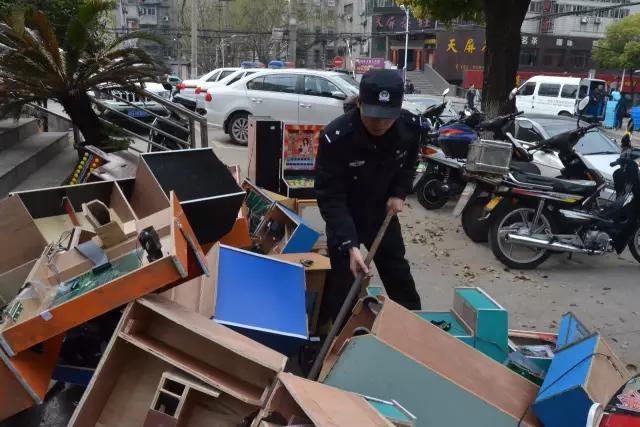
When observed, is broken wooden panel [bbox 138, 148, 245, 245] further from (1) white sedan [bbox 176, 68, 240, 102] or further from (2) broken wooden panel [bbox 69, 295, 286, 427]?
(1) white sedan [bbox 176, 68, 240, 102]

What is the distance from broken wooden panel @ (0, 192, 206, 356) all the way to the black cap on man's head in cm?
112

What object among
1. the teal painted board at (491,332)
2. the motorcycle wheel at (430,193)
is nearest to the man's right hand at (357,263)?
the teal painted board at (491,332)

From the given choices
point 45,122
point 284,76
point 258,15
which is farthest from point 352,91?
point 258,15

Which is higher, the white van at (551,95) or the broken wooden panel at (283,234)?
the white van at (551,95)

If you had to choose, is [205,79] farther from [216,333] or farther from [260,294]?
[216,333]

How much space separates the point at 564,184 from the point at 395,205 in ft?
9.30

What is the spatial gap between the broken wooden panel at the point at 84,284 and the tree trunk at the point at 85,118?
3524 mm

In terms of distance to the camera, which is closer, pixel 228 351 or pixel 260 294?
pixel 228 351

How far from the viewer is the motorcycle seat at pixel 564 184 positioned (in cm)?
524

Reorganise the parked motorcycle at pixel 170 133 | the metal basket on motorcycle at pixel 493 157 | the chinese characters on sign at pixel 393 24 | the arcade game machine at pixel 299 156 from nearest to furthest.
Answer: the metal basket on motorcycle at pixel 493 157 < the arcade game machine at pixel 299 156 < the parked motorcycle at pixel 170 133 < the chinese characters on sign at pixel 393 24

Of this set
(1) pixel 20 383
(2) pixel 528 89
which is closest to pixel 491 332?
(1) pixel 20 383

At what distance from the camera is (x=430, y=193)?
24.0 feet

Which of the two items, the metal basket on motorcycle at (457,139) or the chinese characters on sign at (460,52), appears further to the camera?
the chinese characters on sign at (460,52)

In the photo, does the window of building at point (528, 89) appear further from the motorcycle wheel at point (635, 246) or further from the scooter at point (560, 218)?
the scooter at point (560, 218)
